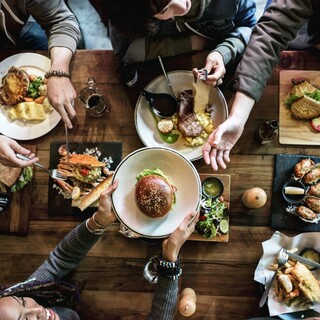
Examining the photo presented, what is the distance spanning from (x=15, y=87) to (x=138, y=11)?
0.95 meters

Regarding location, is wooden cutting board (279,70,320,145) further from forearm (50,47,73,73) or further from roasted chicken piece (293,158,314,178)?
forearm (50,47,73,73)

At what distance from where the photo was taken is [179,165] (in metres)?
1.72

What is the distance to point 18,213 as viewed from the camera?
200cm

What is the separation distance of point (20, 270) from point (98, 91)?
1072 millimetres

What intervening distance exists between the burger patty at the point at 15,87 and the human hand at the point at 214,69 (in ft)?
3.07

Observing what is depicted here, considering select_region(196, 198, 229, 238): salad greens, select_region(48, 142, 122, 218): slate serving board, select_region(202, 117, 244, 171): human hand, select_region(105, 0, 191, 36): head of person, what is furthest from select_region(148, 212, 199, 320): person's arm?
select_region(105, 0, 191, 36): head of person

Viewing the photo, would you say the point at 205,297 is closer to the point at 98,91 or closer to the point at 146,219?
the point at 146,219

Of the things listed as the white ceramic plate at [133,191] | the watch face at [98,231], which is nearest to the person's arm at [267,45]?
the white ceramic plate at [133,191]

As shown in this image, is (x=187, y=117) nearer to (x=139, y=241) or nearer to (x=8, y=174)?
(x=139, y=241)

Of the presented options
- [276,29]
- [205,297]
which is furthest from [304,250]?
[276,29]

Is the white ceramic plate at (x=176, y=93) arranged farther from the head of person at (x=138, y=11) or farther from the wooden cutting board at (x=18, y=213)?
the wooden cutting board at (x=18, y=213)

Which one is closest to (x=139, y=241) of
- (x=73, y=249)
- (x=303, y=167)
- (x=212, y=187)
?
(x=73, y=249)

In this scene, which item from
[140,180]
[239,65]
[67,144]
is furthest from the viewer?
[67,144]

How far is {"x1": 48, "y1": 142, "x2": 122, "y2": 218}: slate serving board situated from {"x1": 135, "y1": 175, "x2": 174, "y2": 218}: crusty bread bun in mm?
357
